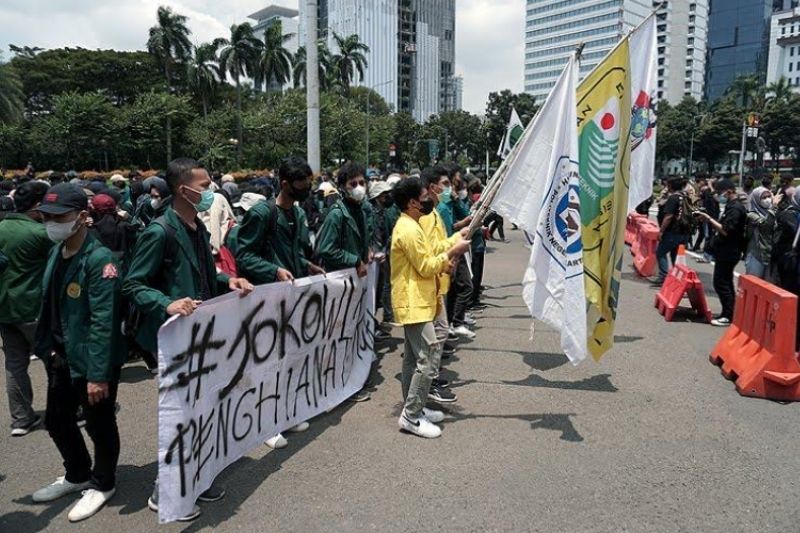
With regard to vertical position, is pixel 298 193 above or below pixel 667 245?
above

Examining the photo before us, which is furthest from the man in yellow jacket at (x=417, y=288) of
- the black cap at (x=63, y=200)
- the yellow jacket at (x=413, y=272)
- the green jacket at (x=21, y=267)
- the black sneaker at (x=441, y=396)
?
the green jacket at (x=21, y=267)

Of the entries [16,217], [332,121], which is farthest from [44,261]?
[332,121]

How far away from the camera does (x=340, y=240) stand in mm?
5145

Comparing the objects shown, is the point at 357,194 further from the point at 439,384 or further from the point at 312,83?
the point at 312,83

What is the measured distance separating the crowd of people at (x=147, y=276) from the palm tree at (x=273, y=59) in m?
59.1

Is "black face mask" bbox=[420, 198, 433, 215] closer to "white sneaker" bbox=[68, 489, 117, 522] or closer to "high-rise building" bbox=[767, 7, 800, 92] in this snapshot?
"white sneaker" bbox=[68, 489, 117, 522]

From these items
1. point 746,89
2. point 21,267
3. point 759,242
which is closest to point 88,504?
point 21,267

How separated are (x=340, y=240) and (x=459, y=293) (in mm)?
2287

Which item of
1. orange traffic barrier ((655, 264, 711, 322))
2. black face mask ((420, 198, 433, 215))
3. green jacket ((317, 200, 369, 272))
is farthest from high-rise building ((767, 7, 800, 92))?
black face mask ((420, 198, 433, 215))

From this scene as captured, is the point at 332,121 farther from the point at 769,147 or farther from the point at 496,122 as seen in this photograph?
the point at 769,147

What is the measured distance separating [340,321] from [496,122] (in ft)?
230

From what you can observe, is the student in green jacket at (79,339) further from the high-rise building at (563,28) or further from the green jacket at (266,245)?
the high-rise building at (563,28)

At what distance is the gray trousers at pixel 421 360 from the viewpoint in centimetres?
430

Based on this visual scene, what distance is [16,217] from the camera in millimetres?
4422
